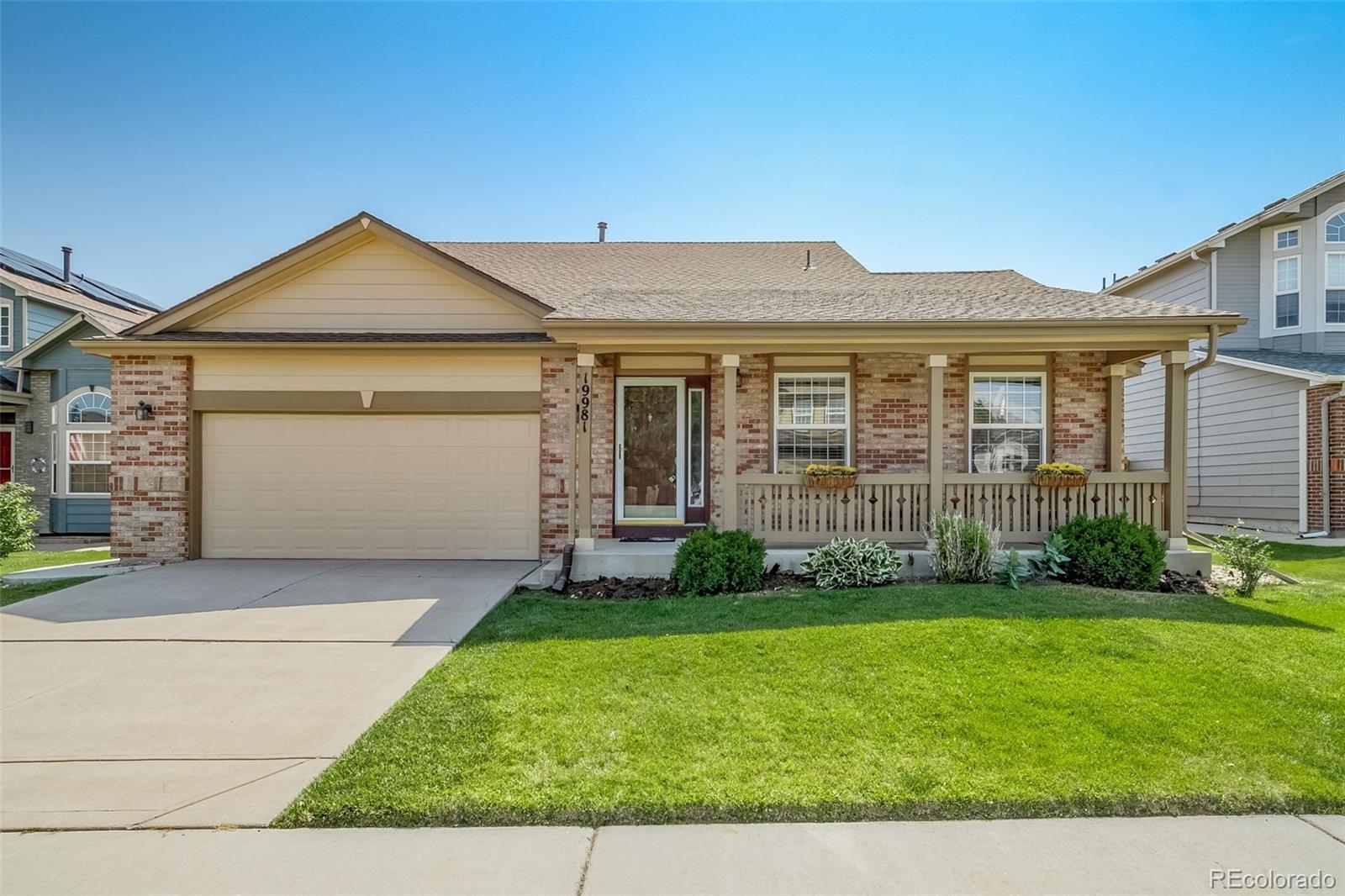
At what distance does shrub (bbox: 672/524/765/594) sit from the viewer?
729 cm

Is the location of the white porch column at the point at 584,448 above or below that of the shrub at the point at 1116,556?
above

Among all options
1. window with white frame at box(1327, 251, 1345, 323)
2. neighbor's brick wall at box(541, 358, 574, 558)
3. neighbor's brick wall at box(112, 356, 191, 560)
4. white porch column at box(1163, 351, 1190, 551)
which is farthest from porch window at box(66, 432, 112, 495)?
window with white frame at box(1327, 251, 1345, 323)

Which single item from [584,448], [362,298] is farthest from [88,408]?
[584,448]

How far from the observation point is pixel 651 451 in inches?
379

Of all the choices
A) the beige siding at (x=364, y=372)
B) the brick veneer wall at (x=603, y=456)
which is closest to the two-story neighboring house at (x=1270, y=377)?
the brick veneer wall at (x=603, y=456)

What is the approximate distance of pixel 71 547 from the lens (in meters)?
11.8

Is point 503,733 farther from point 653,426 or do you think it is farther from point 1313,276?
point 1313,276

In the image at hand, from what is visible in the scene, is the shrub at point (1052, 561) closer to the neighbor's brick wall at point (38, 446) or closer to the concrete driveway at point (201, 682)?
the concrete driveway at point (201, 682)

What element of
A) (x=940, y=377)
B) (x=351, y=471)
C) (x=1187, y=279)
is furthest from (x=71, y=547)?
(x=1187, y=279)

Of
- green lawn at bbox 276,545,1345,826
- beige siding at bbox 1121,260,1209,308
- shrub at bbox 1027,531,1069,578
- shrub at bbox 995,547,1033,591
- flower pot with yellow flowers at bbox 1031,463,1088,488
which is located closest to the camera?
green lawn at bbox 276,545,1345,826

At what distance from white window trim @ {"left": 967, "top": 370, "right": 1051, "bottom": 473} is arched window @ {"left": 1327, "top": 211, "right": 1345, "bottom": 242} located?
405 inches

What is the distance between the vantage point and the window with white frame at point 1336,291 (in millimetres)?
13914

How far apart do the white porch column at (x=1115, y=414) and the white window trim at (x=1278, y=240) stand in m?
9.03

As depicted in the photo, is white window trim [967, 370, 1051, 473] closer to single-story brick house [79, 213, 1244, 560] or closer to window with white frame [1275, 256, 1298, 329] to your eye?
single-story brick house [79, 213, 1244, 560]
